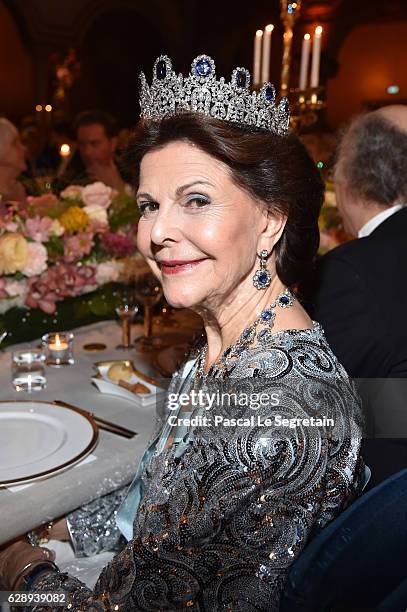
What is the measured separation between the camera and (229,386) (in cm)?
138

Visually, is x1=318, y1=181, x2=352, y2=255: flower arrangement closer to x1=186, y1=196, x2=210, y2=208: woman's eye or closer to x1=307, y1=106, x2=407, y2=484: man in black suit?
x1=307, y1=106, x2=407, y2=484: man in black suit

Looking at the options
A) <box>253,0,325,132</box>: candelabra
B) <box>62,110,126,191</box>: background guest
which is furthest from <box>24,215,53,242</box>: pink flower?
<box>62,110,126,191</box>: background guest

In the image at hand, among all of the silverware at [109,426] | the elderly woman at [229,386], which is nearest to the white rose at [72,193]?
the elderly woman at [229,386]

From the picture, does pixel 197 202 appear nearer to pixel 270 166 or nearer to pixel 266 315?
A: pixel 270 166

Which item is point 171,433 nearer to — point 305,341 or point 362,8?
point 305,341

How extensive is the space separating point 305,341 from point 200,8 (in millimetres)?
13171

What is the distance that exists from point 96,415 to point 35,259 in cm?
80

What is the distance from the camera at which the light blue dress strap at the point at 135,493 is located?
1703mm

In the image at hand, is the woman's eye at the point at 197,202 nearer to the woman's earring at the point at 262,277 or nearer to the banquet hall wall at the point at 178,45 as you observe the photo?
the woman's earring at the point at 262,277

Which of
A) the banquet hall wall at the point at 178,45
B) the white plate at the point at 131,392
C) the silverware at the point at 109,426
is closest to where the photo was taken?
the silverware at the point at 109,426

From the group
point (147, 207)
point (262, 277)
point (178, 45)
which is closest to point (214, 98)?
point (147, 207)

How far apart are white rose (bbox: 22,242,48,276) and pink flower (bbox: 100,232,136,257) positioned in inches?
13.3

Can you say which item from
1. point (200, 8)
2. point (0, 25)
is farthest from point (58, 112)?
point (200, 8)

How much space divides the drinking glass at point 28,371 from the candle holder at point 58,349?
0.14m
